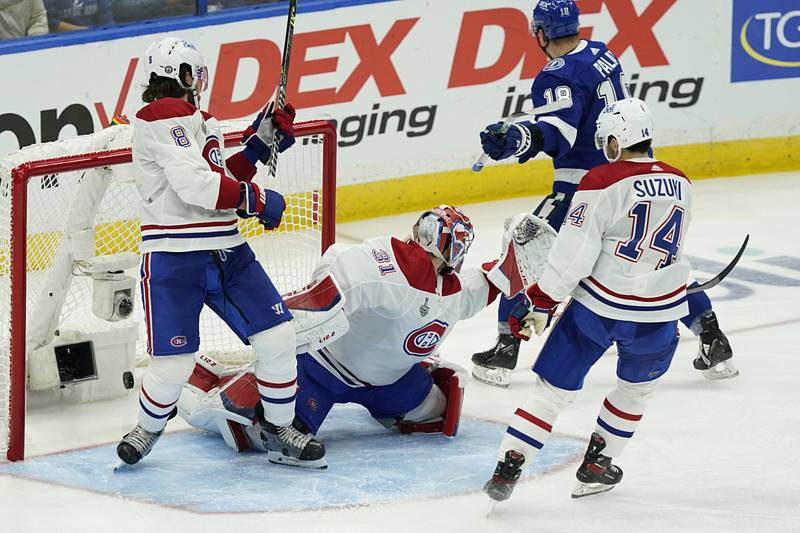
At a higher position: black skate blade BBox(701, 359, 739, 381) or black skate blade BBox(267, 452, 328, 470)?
black skate blade BBox(267, 452, 328, 470)

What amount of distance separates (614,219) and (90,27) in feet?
10.9

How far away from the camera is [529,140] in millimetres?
4355

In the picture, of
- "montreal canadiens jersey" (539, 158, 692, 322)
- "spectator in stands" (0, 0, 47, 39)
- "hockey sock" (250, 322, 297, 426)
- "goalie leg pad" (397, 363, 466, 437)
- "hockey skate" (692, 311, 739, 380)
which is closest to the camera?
"montreal canadiens jersey" (539, 158, 692, 322)

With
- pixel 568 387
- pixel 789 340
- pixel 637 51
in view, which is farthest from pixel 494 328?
pixel 637 51

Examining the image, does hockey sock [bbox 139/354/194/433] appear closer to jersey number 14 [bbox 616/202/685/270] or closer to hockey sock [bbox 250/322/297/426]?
hockey sock [bbox 250/322/297/426]

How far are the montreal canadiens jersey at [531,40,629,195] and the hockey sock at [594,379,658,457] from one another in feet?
3.58

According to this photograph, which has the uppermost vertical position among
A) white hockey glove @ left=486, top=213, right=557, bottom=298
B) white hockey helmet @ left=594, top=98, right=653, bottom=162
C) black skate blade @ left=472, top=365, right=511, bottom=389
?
white hockey helmet @ left=594, top=98, right=653, bottom=162

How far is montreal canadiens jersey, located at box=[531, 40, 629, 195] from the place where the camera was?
14.7 feet

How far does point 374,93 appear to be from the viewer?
22.2 feet

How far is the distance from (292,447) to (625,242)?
3.53 ft

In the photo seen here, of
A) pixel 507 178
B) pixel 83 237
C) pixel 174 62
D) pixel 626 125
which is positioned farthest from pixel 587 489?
pixel 507 178

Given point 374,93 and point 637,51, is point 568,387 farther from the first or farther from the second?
point 637,51

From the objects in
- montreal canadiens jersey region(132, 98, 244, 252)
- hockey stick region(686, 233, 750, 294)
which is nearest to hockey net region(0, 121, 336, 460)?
montreal canadiens jersey region(132, 98, 244, 252)

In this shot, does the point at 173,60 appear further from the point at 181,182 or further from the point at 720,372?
the point at 720,372
